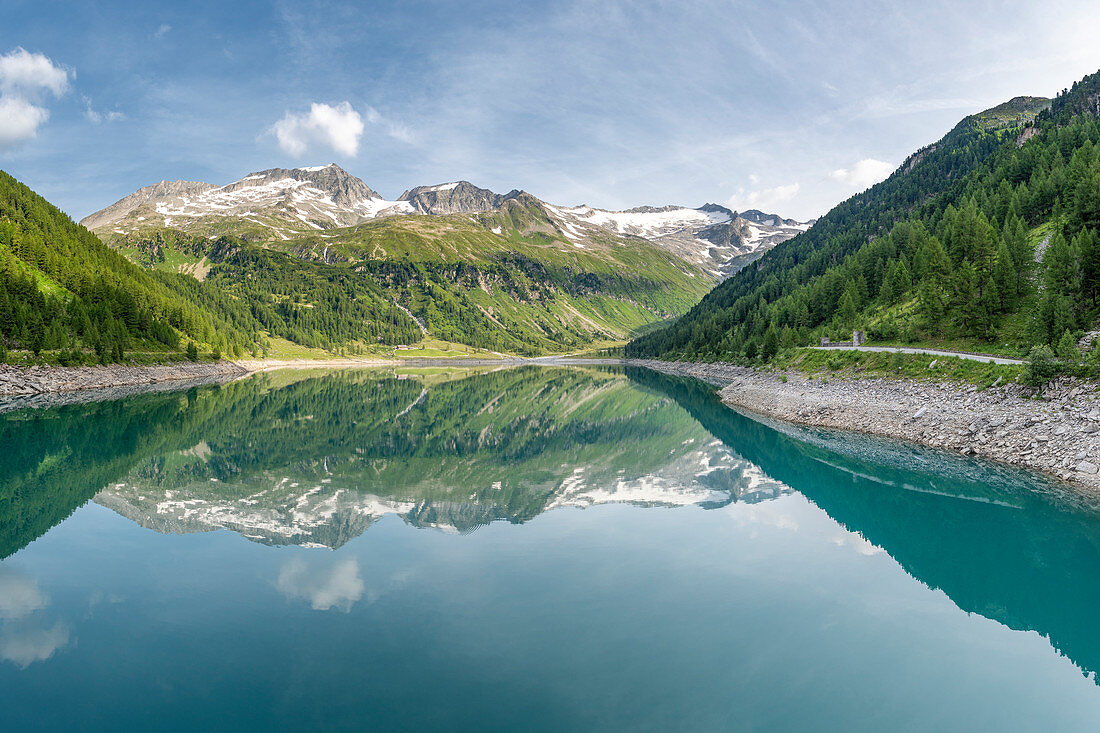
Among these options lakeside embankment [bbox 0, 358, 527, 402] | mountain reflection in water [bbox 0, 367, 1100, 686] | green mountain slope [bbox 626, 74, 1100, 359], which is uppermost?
green mountain slope [bbox 626, 74, 1100, 359]

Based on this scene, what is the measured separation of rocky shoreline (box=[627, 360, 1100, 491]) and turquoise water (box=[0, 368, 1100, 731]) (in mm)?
2439

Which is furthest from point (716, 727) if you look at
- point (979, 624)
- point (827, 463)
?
point (827, 463)

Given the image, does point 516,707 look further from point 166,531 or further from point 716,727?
point 166,531

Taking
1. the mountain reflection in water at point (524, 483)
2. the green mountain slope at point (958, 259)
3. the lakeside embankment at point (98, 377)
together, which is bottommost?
the mountain reflection in water at point (524, 483)

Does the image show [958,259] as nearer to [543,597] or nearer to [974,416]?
[974,416]

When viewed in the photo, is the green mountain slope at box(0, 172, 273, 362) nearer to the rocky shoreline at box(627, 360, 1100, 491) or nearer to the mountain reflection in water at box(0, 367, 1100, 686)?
the mountain reflection in water at box(0, 367, 1100, 686)

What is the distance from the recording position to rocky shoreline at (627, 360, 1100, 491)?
29.6m

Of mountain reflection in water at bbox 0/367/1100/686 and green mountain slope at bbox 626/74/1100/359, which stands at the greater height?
green mountain slope at bbox 626/74/1100/359

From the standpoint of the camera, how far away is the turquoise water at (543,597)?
1065 cm

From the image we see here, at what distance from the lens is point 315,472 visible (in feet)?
111

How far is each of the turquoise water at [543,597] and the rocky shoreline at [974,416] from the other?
8.00 ft

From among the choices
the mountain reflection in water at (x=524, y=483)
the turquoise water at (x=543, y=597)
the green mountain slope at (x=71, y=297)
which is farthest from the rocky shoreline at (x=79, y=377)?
the turquoise water at (x=543, y=597)

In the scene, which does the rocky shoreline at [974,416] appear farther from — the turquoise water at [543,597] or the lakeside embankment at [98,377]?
the lakeside embankment at [98,377]

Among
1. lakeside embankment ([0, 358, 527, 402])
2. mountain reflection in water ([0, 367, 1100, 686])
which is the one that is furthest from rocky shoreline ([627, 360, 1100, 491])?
lakeside embankment ([0, 358, 527, 402])
